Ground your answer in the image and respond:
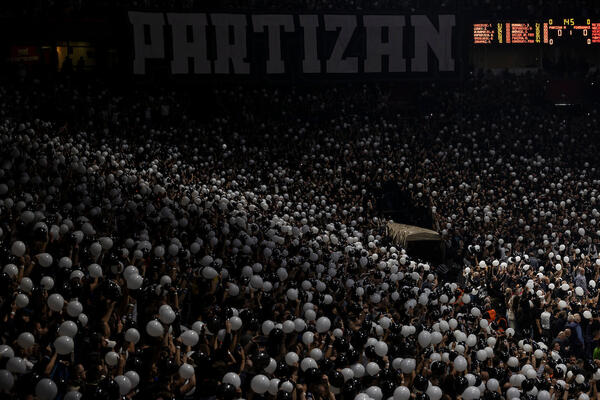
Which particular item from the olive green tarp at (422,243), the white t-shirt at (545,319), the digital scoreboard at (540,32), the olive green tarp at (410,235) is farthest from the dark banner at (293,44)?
the white t-shirt at (545,319)

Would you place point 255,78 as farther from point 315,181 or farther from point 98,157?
point 98,157

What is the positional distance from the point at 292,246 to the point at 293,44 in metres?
16.9

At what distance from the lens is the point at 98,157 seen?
1432 cm

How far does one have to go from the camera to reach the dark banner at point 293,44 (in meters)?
25.5

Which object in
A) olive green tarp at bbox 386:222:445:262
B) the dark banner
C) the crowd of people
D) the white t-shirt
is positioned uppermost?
the dark banner

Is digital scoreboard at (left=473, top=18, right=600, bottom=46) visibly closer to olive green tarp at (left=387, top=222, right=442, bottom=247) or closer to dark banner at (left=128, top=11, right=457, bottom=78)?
dark banner at (left=128, top=11, right=457, bottom=78)

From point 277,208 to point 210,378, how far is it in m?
10.8

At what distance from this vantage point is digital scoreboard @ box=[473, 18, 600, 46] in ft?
89.4

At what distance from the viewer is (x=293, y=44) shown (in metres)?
27.0

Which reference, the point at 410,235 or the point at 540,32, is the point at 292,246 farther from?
the point at 540,32

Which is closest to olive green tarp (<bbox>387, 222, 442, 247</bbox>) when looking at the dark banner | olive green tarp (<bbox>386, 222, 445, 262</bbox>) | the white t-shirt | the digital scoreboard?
olive green tarp (<bbox>386, 222, 445, 262</bbox>)

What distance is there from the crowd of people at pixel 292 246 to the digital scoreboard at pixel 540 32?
7.19 feet

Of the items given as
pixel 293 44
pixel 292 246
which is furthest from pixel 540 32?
pixel 292 246

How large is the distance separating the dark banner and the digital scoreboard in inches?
59.4
